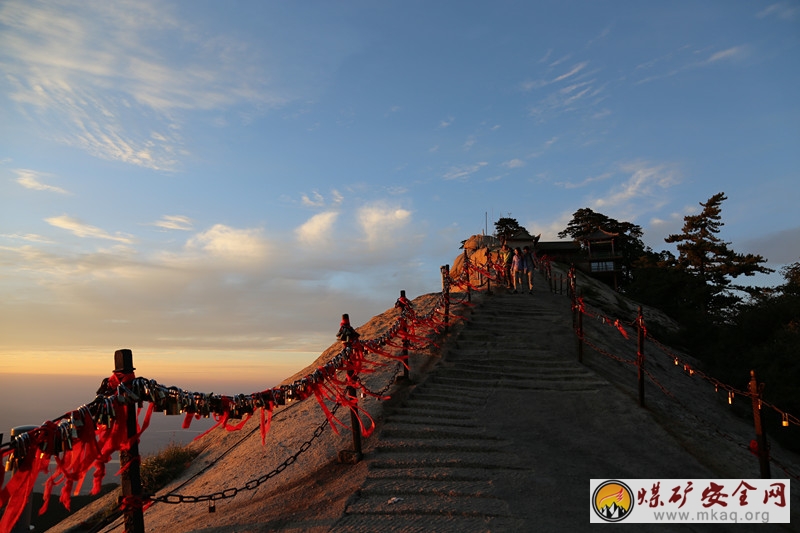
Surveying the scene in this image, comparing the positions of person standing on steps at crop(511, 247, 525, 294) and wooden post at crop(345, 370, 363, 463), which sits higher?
person standing on steps at crop(511, 247, 525, 294)

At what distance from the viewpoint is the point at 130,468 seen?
5.54 m

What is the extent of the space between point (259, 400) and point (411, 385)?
4.99 meters

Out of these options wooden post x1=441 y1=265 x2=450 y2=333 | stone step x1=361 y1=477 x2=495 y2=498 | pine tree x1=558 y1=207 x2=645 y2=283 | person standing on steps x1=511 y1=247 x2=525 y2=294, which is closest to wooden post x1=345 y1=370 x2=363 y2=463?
stone step x1=361 y1=477 x2=495 y2=498

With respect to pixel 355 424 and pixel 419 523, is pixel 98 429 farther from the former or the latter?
pixel 355 424

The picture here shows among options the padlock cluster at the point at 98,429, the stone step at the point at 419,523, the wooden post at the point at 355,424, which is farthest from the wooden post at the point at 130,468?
the wooden post at the point at 355,424

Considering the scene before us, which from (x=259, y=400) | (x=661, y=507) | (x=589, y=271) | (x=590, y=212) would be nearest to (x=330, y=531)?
(x=259, y=400)

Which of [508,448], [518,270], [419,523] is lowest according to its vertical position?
[419,523]

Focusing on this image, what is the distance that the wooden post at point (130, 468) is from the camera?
17.7 feet

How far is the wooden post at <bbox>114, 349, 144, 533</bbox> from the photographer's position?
5406 millimetres

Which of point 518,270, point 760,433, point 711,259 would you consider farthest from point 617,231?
point 760,433

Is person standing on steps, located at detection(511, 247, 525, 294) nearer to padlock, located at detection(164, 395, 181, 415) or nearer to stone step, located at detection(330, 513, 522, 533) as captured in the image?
stone step, located at detection(330, 513, 522, 533)

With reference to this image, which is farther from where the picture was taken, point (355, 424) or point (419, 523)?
point (355, 424)

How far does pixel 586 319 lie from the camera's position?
18.3 metres

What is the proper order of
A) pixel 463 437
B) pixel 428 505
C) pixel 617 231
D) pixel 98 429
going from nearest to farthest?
pixel 98 429 < pixel 428 505 < pixel 463 437 < pixel 617 231
